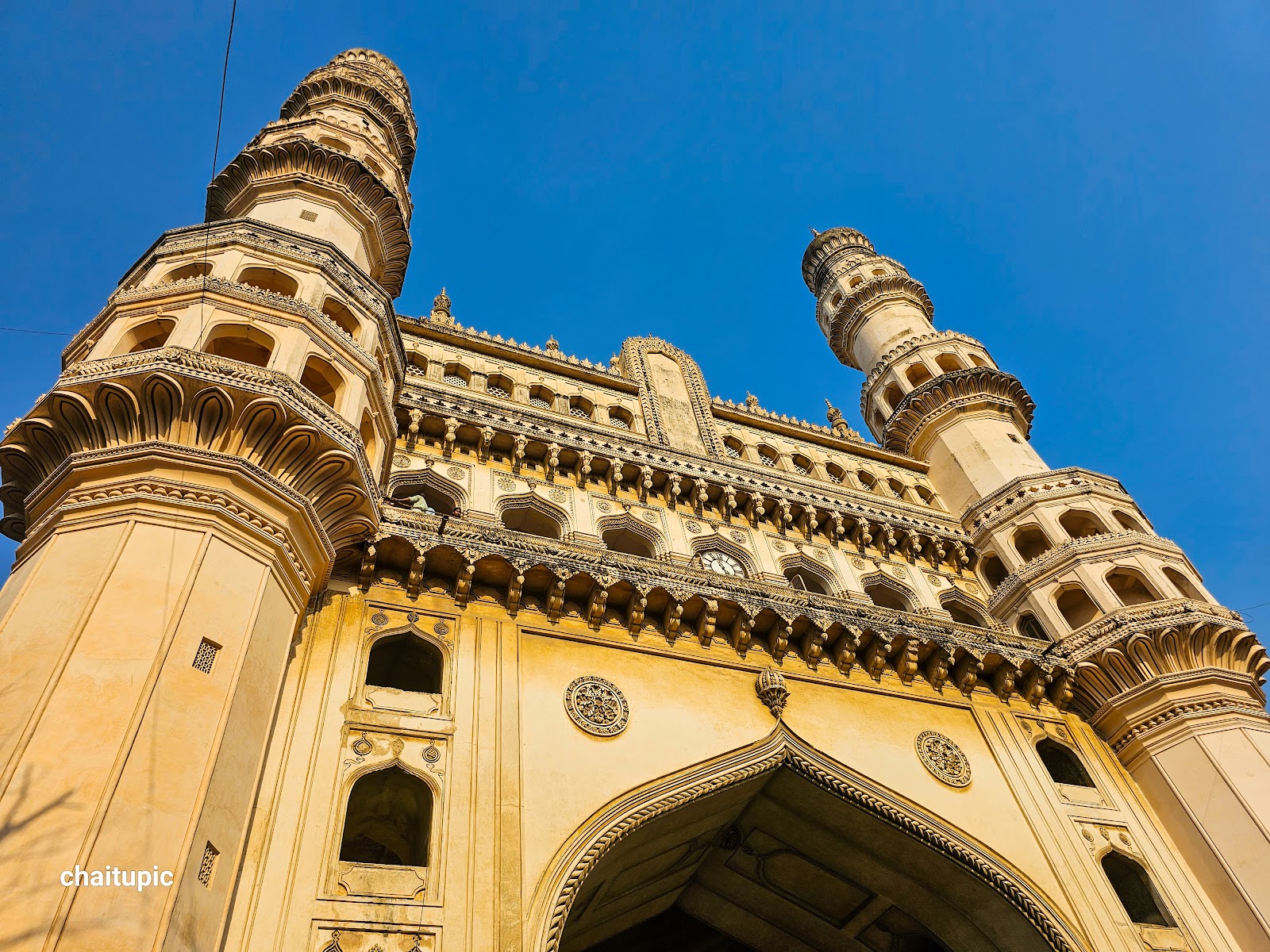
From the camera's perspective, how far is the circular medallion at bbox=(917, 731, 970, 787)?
1438 cm

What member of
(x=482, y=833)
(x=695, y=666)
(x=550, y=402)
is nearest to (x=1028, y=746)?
(x=695, y=666)

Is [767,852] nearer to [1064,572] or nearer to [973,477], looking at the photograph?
[1064,572]

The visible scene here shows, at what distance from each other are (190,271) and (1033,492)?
15588 millimetres

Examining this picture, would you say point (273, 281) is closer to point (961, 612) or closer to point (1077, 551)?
point (961, 612)

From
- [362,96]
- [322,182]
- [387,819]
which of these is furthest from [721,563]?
[362,96]

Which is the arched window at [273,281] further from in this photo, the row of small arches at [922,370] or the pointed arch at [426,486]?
the row of small arches at [922,370]

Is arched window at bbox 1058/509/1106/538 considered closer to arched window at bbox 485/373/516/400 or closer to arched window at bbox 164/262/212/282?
arched window at bbox 485/373/516/400

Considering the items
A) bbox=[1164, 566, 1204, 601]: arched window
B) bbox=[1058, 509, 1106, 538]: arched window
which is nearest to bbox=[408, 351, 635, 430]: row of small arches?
bbox=[1058, 509, 1106, 538]: arched window

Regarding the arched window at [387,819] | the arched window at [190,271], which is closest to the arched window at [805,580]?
the arched window at [387,819]

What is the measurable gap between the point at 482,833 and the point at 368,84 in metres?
19.9

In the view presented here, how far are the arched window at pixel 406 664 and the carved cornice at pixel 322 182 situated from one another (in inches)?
350

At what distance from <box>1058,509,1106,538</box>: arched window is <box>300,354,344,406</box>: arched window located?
13574 mm

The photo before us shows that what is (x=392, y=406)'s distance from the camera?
15.7 meters

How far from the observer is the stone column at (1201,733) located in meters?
14.1
